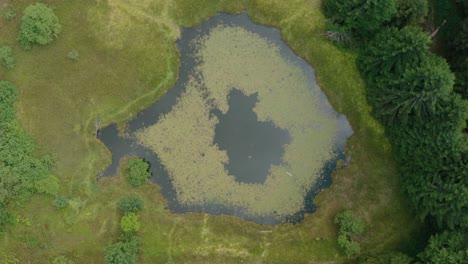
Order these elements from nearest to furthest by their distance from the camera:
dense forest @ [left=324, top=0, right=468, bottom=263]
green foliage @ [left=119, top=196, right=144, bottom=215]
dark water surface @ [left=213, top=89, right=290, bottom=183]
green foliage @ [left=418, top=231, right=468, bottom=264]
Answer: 1. dense forest @ [left=324, top=0, right=468, bottom=263]
2. green foliage @ [left=418, top=231, right=468, bottom=264]
3. green foliage @ [left=119, top=196, right=144, bottom=215]
4. dark water surface @ [left=213, top=89, right=290, bottom=183]

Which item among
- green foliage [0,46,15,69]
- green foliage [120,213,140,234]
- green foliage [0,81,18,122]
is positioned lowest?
green foliage [120,213,140,234]

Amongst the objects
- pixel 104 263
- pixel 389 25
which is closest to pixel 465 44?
pixel 389 25

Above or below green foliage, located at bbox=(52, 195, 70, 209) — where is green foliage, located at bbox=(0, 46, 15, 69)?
above

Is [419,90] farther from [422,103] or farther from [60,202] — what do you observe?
[60,202]

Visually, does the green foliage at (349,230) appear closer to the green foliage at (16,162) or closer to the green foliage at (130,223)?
the green foliage at (130,223)

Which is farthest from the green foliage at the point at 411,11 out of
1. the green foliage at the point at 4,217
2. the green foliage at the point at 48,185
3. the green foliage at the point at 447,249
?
the green foliage at the point at 4,217

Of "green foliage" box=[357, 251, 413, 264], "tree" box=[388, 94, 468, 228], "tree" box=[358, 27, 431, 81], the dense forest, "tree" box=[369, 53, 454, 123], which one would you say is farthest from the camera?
"green foliage" box=[357, 251, 413, 264]

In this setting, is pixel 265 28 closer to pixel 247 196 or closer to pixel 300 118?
pixel 300 118

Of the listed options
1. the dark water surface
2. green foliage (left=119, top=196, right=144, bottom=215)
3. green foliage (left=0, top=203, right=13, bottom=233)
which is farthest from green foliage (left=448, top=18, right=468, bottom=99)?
green foliage (left=0, top=203, right=13, bottom=233)

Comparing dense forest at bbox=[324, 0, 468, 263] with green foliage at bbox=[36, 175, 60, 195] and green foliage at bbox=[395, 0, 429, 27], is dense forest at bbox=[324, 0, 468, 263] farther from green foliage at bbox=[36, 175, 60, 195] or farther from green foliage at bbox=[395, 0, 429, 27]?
green foliage at bbox=[36, 175, 60, 195]
